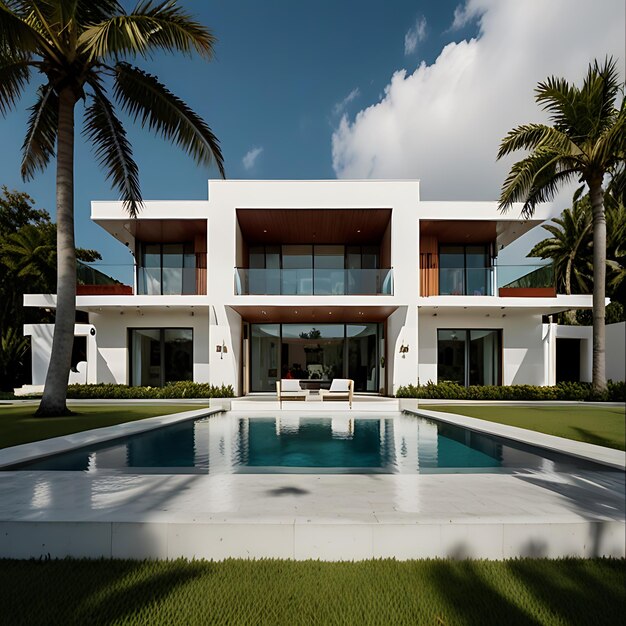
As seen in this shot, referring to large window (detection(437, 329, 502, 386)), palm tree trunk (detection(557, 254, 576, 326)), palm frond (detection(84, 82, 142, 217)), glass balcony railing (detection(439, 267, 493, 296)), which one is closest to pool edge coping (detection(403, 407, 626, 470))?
large window (detection(437, 329, 502, 386))

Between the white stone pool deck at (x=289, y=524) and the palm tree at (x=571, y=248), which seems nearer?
the white stone pool deck at (x=289, y=524)

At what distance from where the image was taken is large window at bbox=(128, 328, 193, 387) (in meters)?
19.0

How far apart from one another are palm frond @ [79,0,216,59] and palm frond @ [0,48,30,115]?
67.8 inches

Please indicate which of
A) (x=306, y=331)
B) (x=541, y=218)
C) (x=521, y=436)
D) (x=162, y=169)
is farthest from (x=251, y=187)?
(x=521, y=436)

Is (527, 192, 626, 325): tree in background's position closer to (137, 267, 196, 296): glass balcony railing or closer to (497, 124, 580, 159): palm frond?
(497, 124, 580, 159): palm frond

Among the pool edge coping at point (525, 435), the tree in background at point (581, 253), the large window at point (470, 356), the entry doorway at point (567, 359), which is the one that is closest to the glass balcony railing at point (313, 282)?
the large window at point (470, 356)

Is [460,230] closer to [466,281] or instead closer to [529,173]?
[466,281]

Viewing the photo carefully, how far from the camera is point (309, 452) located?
7.77 meters

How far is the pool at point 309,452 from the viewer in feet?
20.1

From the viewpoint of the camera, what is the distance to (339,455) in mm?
7520

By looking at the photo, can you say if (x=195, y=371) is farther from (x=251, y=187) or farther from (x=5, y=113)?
(x=5, y=113)

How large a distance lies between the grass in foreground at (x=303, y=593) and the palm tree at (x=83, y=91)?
9.25 m

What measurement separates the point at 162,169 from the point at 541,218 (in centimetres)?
1466

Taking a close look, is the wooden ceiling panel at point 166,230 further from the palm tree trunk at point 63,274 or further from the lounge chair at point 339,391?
the lounge chair at point 339,391
